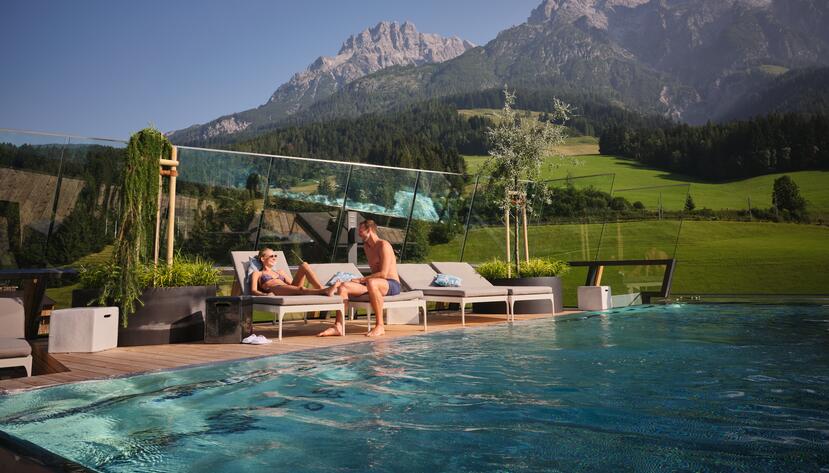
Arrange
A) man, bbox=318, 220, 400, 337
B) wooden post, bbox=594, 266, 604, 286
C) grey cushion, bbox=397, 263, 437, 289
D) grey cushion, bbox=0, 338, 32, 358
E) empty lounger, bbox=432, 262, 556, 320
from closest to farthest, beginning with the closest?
grey cushion, bbox=0, 338, 32, 358 < man, bbox=318, 220, 400, 337 < grey cushion, bbox=397, 263, 437, 289 < empty lounger, bbox=432, 262, 556, 320 < wooden post, bbox=594, 266, 604, 286

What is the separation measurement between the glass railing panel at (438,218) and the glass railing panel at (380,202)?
0.21 meters

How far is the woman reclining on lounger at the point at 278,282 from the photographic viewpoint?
22.0ft

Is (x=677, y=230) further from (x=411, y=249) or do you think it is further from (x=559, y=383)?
(x=559, y=383)

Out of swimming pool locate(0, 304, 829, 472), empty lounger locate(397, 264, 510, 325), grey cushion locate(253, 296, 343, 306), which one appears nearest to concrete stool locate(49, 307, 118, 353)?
grey cushion locate(253, 296, 343, 306)

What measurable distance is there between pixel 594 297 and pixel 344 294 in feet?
18.7

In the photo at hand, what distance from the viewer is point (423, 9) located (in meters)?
73.1

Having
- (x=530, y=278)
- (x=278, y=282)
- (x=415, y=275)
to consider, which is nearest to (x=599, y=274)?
(x=530, y=278)

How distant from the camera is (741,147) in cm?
4497

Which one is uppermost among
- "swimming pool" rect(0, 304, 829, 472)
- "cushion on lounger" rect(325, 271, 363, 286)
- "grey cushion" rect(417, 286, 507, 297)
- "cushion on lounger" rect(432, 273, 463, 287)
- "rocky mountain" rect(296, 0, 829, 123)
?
"rocky mountain" rect(296, 0, 829, 123)

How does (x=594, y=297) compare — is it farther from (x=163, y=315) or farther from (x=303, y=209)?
(x=163, y=315)

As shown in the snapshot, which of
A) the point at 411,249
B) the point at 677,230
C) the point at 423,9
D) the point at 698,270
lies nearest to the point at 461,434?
the point at 411,249

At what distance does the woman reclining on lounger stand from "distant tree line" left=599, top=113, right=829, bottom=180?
41148 mm

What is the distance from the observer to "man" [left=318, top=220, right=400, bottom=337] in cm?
677

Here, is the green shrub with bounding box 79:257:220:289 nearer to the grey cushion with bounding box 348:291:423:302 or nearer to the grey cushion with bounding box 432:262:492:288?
the grey cushion with bounding box 348:291:423:302
